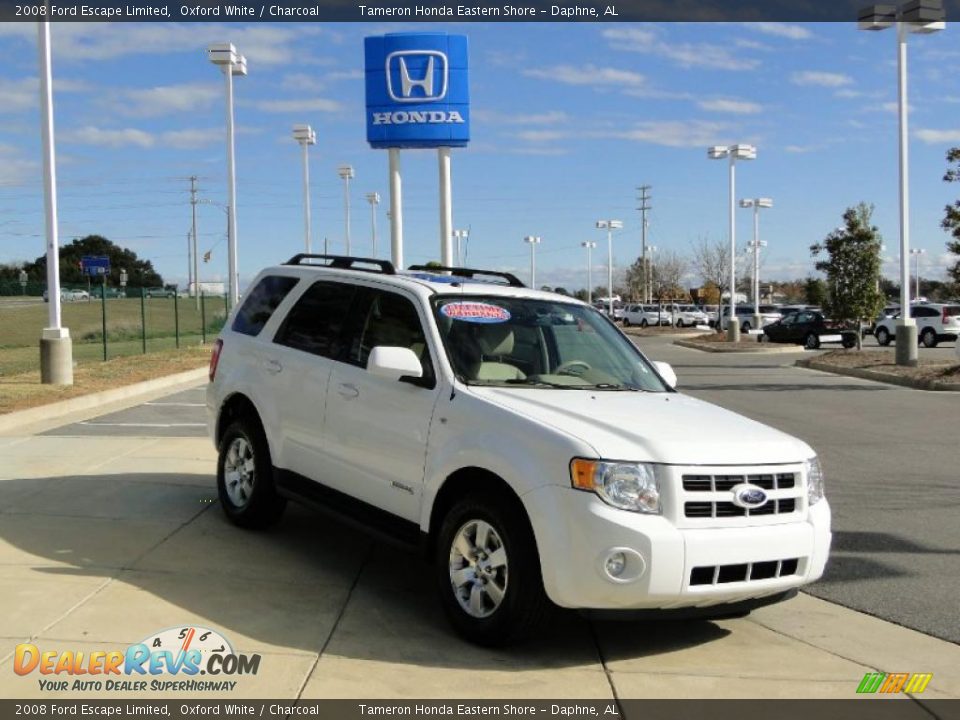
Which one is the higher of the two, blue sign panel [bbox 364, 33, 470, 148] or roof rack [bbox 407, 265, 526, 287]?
→ blue sign panel [bbox 364, 33, 470, 148]

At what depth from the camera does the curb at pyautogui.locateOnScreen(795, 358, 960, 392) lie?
20047 mm

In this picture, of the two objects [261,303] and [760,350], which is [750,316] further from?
[261,303]

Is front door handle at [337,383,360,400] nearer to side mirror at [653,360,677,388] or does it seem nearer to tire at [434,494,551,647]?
→ tire at [434,494,551,647]

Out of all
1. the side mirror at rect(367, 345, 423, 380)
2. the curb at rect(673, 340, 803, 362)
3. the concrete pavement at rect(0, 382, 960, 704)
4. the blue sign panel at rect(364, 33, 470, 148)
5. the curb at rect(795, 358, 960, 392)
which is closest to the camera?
the concrete pavement at rect(0, 382, 960, 704)

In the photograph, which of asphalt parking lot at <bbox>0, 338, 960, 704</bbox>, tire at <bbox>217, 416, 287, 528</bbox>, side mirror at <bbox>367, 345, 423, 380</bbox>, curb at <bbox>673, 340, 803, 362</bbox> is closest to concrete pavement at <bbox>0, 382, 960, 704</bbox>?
asphalt parking lot at <bbox>0, 338, 960, 704</bbox>

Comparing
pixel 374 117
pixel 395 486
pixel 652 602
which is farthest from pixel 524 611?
pixel 374 117

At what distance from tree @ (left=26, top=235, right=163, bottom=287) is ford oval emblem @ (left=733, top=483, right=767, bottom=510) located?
11924 centimetres

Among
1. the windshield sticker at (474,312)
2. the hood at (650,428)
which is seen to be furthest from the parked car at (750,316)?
the hood at (650,428)

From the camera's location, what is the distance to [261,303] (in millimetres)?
7629

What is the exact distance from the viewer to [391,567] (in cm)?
659

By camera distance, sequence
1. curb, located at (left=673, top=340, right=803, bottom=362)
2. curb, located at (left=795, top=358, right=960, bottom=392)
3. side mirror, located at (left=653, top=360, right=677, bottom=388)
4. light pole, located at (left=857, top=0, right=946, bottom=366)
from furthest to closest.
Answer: curb, located at (left=673, top=340, right=803, bottom=362) → light pole, located at (left=857, top=0, right=946, bottom=366) → curb, located at (left=795, top=358, right=960, bottom=392) → side mirror, located at (left=653, top=360, right=677, bottom=388)

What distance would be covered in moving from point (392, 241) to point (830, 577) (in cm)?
2758

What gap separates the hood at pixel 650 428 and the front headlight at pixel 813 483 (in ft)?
0.20

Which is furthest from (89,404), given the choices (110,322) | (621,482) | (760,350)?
(110,322)
